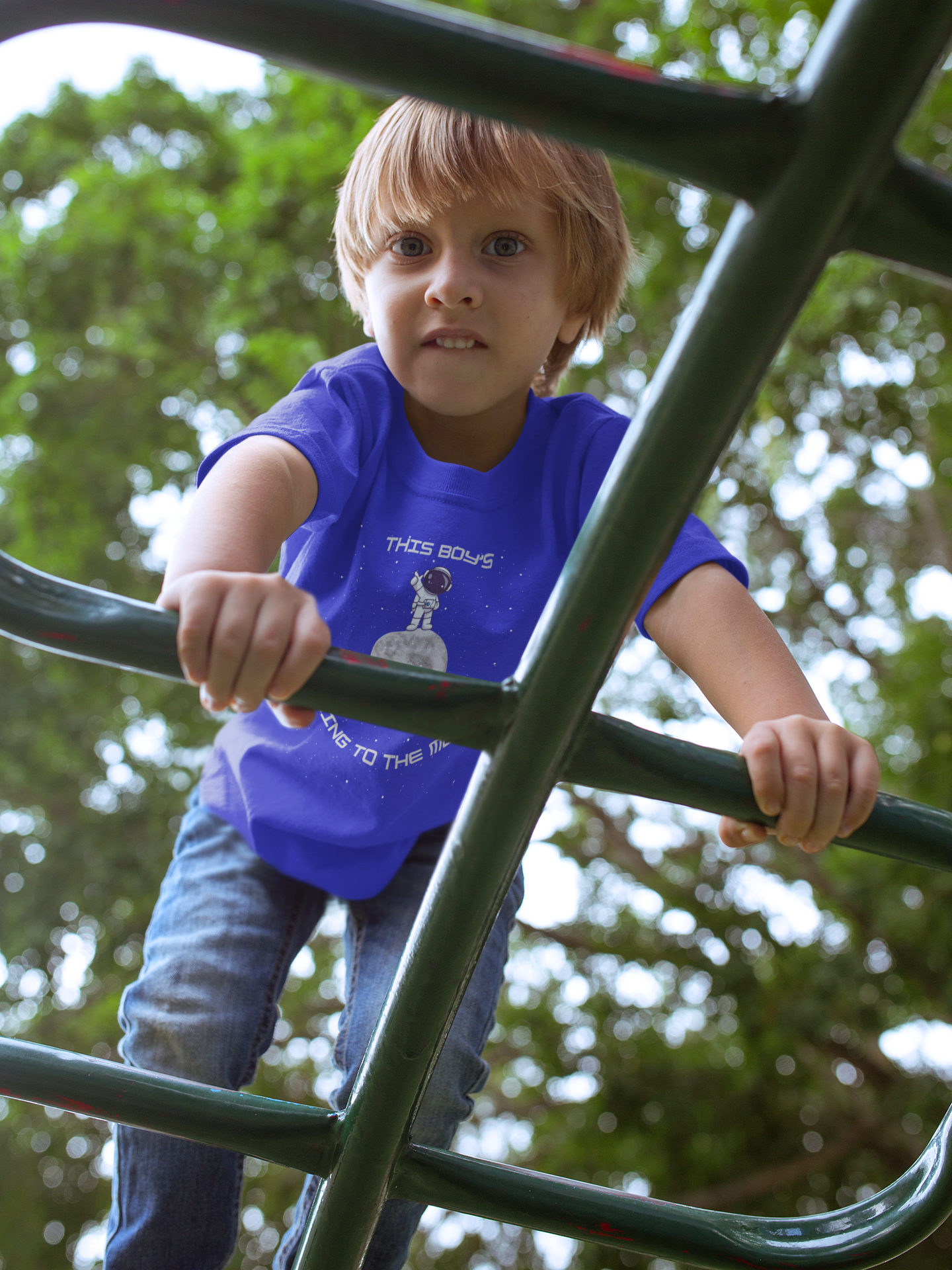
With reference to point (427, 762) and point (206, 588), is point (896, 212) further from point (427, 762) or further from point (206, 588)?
point (427, 762)

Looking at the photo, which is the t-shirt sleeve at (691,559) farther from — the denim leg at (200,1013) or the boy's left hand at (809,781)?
the denim leg at (200,1013)

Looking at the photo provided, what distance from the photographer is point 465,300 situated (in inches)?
37.8

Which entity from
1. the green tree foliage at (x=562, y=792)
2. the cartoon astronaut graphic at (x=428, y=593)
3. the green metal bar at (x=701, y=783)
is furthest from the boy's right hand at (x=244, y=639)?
the green tree foliage at (x=562, y=792)

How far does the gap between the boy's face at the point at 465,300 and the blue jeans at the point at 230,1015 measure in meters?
0.46

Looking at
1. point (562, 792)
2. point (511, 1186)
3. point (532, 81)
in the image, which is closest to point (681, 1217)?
point (511, 1186)

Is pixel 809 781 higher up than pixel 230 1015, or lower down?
higher up

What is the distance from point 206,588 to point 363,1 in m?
0.26

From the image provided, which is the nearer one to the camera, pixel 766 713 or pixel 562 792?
pixel 766 713

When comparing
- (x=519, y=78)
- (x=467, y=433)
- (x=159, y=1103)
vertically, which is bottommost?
(x=159, y=1103)

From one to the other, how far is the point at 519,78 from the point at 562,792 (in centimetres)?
458

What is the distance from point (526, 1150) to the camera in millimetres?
5172

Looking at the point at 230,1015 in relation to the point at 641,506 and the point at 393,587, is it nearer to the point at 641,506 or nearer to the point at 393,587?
the point at 393,587

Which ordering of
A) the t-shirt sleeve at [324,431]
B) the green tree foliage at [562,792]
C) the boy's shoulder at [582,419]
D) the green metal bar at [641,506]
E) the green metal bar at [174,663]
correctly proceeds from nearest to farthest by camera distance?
the green metal bar at [641,506] < the green metal bar at [174,663] < the t-shirt sleeve at [324,431] < the boy's shoulder at [582,419] < the green tree foliage at [562,792]

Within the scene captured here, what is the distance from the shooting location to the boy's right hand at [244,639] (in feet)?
1.62
